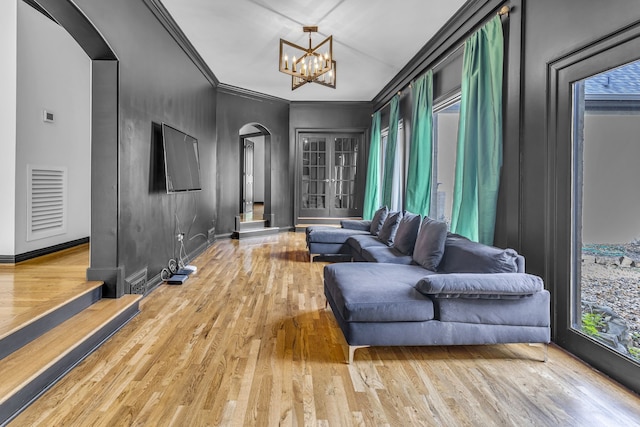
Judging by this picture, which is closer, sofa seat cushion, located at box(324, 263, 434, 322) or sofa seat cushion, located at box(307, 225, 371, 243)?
sofa seat cushion, located at box(324, 263, 434, 322)

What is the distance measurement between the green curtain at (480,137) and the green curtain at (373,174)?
440 cm

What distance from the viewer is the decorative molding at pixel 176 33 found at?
442 centimetres

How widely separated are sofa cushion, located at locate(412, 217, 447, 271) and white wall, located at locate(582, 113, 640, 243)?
3.83ft

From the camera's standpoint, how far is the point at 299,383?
236 cm

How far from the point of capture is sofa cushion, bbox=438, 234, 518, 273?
9.70ft

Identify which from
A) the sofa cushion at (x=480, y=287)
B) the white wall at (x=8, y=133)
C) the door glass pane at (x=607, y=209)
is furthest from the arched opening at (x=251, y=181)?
the door glass pane at (x=607, y=209)

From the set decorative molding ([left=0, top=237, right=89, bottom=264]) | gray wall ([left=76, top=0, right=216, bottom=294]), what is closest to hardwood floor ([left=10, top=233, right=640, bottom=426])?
gray wall ([left=76, top=0, right=216, bottom=294])

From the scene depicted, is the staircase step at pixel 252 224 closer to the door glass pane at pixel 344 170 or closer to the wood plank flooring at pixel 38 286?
the door glass pane at pixel 344 170

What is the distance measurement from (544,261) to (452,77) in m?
2.69

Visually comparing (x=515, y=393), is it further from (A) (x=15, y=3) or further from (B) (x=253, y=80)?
(B) (x=253, y=80)

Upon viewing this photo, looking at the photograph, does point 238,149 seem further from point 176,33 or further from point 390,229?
point 390,229

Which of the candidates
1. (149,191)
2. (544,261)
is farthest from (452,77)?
(149,191)

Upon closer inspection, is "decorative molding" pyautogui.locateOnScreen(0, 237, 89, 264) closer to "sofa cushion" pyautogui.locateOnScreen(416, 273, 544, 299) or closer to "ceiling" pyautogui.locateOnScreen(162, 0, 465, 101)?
"ceiling" pyautogui.locateOnScreen(162, 0, 465, 101)

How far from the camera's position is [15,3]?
407cm
